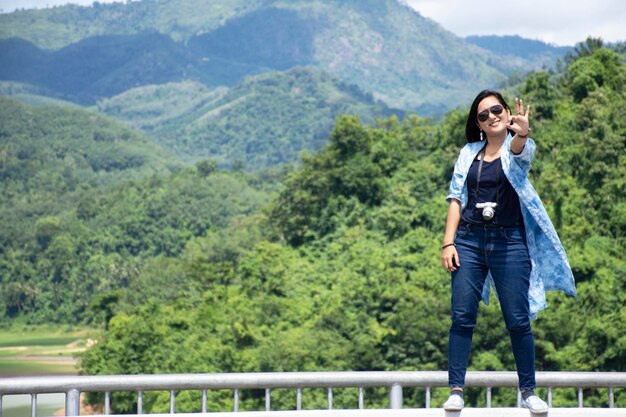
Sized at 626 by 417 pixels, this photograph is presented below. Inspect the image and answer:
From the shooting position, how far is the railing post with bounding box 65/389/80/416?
5699 millimetres

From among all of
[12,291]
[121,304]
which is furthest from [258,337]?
[12,291]

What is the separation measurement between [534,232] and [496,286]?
1.11 feet

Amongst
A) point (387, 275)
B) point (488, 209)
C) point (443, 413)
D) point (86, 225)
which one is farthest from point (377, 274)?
point (86, 225)

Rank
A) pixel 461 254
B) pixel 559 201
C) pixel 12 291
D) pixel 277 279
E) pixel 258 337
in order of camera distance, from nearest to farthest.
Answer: pixel 461 254 → pixel 559 201 → pixel 258 337 → pixel 277 279 → pixel 12 291

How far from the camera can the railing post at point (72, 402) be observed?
5699 millimetres

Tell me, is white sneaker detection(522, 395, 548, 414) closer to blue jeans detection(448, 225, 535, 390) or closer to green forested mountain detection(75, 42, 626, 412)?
blue jeans detection(448, 225, 535, 390)

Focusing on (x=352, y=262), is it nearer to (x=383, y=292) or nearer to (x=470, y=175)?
(x=383, y=292)

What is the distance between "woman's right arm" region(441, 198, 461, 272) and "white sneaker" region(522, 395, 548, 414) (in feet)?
2.47

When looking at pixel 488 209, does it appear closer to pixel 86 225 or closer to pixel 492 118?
pixel 492 118

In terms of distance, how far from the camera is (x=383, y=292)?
38.8m

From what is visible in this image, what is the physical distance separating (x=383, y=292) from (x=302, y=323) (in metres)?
3.96

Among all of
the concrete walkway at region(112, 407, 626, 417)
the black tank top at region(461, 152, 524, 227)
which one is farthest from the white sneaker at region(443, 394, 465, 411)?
the black tank top at region(461, 152, 524, 227)

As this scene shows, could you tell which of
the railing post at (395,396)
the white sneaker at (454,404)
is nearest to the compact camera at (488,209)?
the white sneaker at (454,404)

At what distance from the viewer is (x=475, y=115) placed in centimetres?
579
